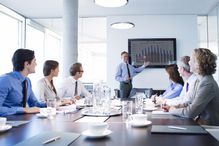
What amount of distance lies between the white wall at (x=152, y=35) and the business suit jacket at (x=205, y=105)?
4.17m

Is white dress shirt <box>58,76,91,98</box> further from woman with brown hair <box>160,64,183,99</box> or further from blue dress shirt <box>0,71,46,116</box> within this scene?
woman with brown hair <box>160,64,183,99</box>

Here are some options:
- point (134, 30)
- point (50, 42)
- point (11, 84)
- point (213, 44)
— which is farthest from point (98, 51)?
point (11, 84)

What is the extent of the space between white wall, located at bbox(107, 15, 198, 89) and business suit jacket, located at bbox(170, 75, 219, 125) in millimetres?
4167

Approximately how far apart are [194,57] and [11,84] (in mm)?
1640

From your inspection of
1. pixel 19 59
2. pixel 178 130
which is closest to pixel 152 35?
pixel 19 59

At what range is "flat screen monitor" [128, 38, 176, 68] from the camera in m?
6.15

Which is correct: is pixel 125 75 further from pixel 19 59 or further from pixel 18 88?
pixel 18 88

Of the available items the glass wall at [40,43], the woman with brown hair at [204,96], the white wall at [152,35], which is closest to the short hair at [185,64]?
the woman with brown hair at [204,96]

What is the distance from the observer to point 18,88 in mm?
2320

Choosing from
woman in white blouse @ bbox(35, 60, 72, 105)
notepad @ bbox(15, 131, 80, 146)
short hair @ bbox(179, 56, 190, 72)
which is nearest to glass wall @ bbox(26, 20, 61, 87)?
woman in white blouse @ bbox(35, 60, 72, 105)

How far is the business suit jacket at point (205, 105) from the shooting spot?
78.0 inches

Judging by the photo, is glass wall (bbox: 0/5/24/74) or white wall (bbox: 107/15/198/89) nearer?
glass wall (bbox: 0/5/24/74)

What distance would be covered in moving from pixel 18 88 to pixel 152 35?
4.47 meters

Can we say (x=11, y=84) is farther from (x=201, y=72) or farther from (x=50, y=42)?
(x=50, y=42)
